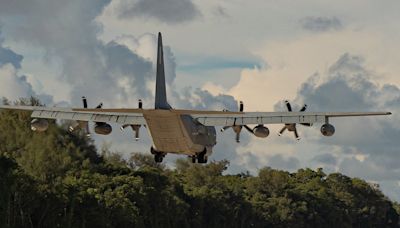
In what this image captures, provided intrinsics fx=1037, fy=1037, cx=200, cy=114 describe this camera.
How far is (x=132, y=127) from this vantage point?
9156 cm

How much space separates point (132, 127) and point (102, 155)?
59699 millimetres

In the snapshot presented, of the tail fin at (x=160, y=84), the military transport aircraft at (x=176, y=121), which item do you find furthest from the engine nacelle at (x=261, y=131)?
the tail fin at (x=160, y=84)

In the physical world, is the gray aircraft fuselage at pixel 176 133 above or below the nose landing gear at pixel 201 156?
above

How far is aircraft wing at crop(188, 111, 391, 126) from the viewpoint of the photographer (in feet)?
272

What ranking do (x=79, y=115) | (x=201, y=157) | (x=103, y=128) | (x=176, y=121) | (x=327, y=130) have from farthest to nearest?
(x=201, y=157) < (x=79, y=115) < (x=103, y=128) < (x=176, y=121) < (x=327, y=130)

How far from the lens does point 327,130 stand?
80188 mm

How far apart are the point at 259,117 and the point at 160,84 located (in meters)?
9.27

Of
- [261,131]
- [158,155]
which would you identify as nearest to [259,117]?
[261,131]

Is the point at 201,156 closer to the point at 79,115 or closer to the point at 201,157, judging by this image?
the point at 201,157

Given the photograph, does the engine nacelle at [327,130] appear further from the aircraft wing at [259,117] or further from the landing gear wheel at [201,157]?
the landing gear wheel at [201,157]

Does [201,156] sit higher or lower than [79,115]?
lower

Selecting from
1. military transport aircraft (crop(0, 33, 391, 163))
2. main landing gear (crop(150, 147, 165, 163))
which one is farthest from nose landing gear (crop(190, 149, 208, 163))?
main landing gear (crop(150, 147, 165, 163))

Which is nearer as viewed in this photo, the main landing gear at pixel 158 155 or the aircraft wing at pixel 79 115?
the aircraft wing at pixel 79 115

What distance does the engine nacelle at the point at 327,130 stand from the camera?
79.8 metres
